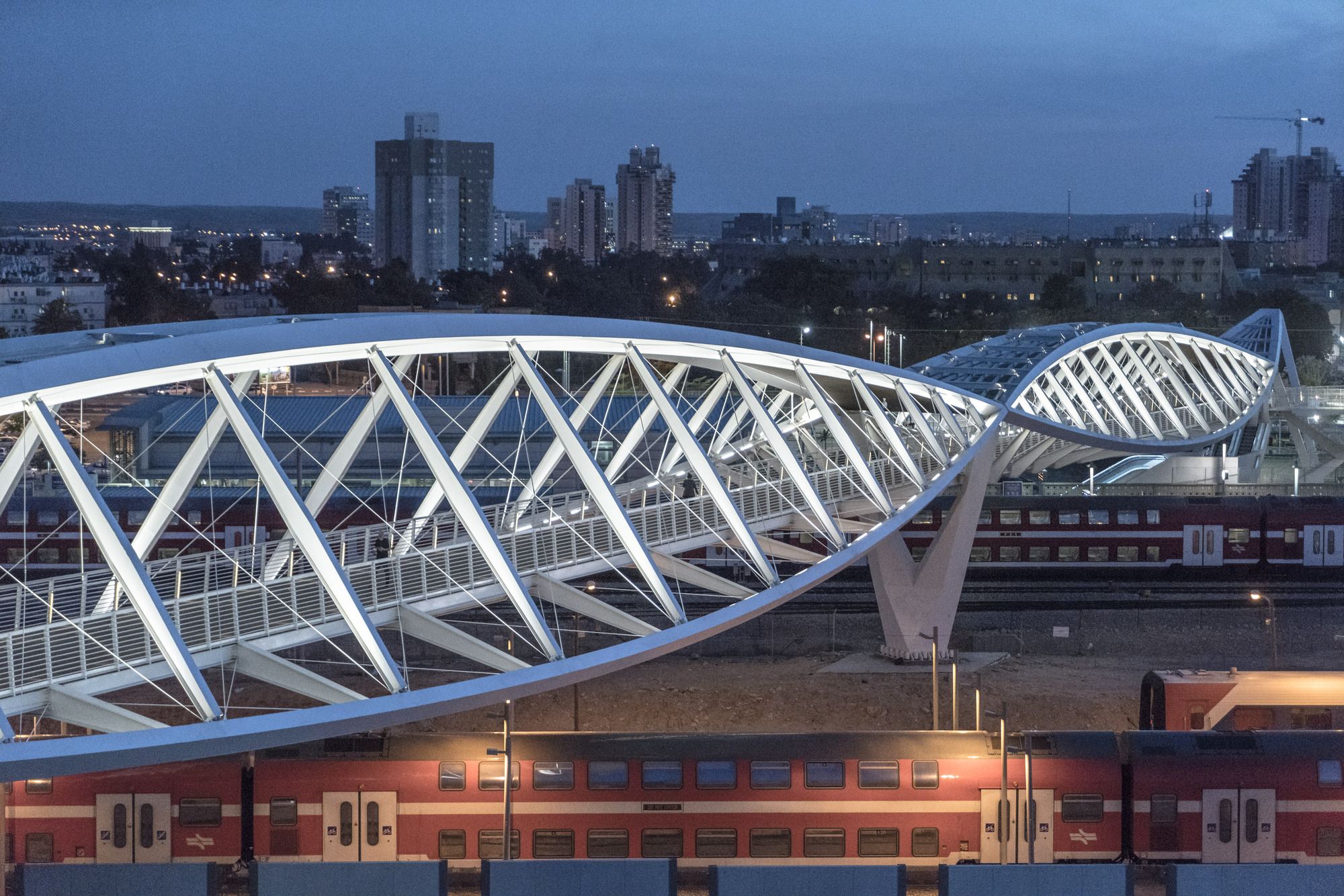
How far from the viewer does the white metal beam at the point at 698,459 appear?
847 inches

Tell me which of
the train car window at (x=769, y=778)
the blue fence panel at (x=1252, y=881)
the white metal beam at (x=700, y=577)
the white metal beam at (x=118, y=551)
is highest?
the white metal beam at (x=118, y=551)

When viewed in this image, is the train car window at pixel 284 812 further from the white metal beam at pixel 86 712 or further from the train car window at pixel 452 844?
the white metal beam at pixel 86 712

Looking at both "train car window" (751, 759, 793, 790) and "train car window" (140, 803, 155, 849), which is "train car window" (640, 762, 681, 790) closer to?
"train car window" (751, 759, 793, 790)

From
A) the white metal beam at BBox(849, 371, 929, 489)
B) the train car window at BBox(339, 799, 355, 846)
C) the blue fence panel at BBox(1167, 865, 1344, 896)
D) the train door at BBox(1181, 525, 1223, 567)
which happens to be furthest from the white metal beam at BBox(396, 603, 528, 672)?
the train door at BBox(1181, 525, 1223, 567)

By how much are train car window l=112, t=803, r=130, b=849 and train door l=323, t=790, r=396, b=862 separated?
232 centimetres

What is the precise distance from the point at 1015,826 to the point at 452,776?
7.02m

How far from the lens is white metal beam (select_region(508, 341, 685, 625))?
19484 millimetres

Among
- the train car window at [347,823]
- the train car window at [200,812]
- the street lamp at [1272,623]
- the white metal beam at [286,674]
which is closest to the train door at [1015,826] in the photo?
the train car window at [347,823]

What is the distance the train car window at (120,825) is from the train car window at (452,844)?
3.70 meters

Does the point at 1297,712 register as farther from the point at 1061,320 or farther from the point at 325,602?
the point at 1061,320

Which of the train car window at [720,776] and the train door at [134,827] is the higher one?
the train car window at [720,776]

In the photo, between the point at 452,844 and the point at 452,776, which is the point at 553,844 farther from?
the point at 452,776

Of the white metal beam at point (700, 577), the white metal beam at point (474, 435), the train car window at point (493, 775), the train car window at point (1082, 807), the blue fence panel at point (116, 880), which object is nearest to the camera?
the blue fence panel at point (116, 880)

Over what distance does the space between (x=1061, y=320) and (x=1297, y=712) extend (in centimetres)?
7542
